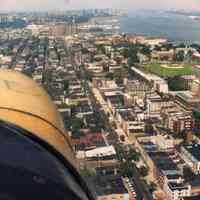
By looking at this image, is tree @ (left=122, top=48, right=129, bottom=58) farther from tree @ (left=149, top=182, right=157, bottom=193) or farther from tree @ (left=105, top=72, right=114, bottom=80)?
tree @ (left=149, top=182, right=157, bottom=193)

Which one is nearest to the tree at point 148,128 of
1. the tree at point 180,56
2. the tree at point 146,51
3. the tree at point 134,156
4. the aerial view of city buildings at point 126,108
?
the aerial view of city buildings at point 126,108

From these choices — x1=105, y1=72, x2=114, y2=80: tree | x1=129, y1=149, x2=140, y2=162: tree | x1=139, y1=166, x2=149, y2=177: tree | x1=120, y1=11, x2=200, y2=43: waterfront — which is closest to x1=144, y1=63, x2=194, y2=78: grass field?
x1=105, y1=72, x2=114, y2=80: tree

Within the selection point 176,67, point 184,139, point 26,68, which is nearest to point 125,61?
point 176,67

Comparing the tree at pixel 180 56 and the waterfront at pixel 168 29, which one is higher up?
the tree at pixel 180 56

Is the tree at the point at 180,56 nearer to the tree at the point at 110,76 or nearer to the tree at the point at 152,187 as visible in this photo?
the tree at the point at 110,76

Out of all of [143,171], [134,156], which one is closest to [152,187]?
[143,171]

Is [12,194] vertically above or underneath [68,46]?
above

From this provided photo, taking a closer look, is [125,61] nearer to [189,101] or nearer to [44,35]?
[189,101]
